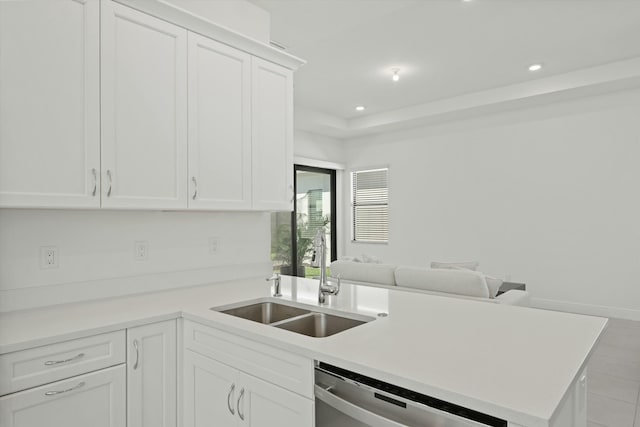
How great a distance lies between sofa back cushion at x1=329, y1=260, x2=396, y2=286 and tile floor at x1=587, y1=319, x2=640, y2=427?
5.38 feet

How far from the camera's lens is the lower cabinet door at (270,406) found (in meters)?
1.26

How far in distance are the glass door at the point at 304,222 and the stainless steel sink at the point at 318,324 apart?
3.92m

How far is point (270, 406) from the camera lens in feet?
4.52

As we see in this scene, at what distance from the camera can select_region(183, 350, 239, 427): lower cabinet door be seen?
1549mm

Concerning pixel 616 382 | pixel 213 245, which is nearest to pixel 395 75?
pixel 213 245

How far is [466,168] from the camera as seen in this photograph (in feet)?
19.2

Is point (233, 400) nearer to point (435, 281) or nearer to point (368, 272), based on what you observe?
point (435, 281)

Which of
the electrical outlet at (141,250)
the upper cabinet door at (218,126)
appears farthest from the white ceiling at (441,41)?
the electrical outlet at (141,250)

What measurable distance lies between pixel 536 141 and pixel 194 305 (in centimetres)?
504

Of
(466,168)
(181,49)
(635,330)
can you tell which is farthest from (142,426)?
(466,168)

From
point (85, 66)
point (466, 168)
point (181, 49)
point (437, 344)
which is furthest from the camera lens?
point (466, 168)

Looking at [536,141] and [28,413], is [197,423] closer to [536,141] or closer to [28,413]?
[28,413]

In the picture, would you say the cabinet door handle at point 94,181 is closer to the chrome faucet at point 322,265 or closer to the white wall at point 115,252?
the white wall at point 115,252

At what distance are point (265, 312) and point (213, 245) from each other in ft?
2.49
